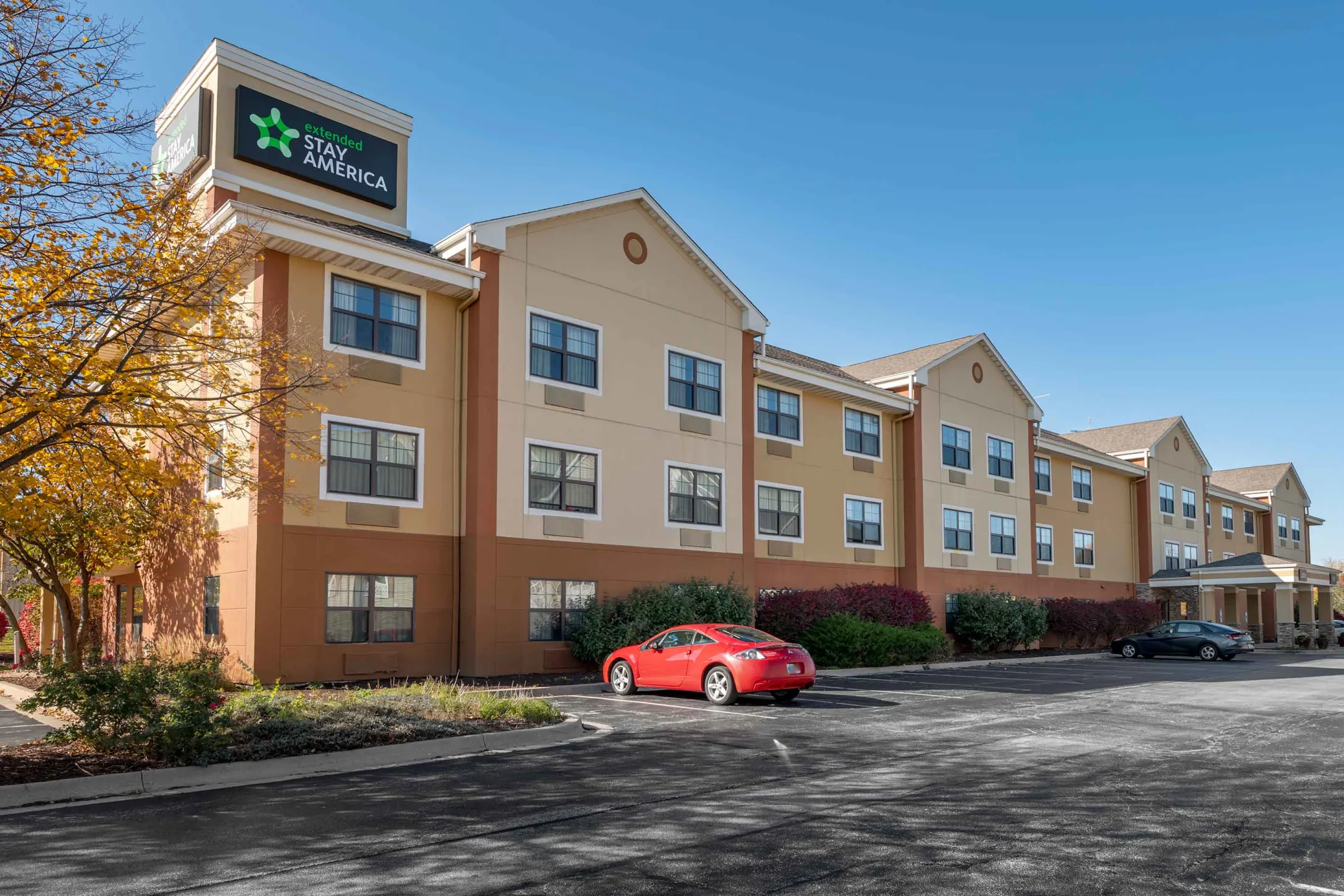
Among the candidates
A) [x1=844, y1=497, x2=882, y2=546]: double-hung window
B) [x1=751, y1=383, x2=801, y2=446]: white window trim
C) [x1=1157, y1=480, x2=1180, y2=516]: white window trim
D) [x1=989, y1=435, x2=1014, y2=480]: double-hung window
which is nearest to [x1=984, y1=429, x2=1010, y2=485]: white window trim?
[x1=989, y1=435, x2=1014, y2=480]: double-hung window

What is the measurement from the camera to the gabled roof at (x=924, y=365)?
118 ft

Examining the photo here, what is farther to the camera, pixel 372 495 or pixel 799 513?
pixel 799 513

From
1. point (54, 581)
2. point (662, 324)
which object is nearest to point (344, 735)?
point (54, 581)

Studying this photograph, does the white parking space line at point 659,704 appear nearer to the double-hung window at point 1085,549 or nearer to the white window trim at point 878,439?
the white window trim at point 878,439

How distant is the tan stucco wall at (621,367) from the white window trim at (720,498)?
70 mm

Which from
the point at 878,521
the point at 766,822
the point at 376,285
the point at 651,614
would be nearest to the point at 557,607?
the point at 651,614

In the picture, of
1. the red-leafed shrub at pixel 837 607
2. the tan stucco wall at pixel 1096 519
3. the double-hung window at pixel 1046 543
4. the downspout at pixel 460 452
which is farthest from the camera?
the tan stucco wall at pixel 1096 519

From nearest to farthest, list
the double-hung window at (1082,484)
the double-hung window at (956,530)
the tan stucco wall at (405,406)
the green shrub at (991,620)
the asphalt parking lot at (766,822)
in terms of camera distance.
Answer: the asphalt parking lot at (766,822)
the tan stucco wall at (405,406)
the green shrub at (991,620)
the double-hung window at (956,530)
the double-hung window at (1082,484)

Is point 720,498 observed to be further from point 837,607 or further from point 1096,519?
point 1096,519

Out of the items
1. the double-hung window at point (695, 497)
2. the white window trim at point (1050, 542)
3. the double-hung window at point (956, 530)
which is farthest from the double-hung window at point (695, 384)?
the white window trim at point (1050, 542)

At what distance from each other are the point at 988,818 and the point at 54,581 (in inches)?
848

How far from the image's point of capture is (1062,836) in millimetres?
7984

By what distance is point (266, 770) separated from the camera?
10.7m

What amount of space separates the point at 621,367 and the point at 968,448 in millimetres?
17285
